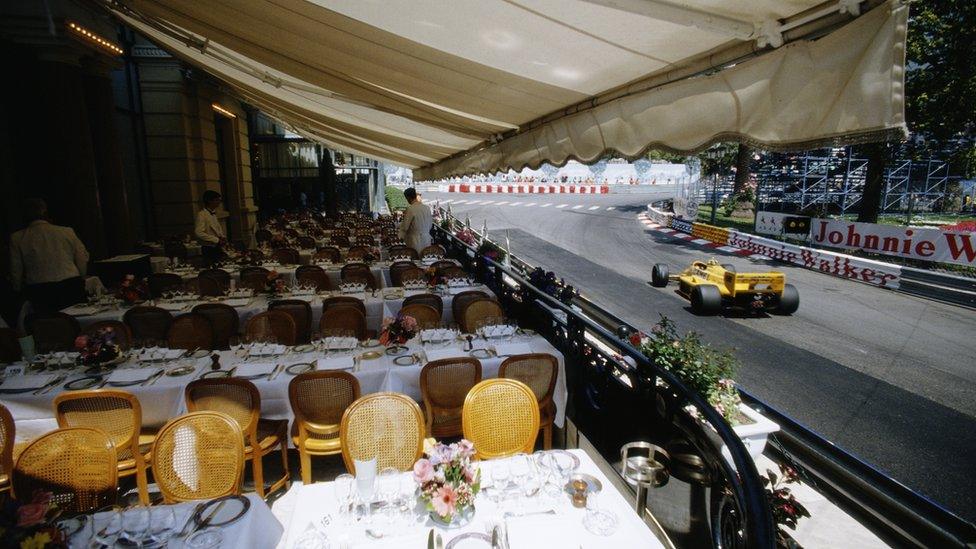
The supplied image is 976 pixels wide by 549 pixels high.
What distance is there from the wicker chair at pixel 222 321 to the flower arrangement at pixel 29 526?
3.92 m

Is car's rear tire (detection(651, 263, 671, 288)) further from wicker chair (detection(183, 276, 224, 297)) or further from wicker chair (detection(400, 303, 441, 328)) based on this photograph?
wicker chair (detection(183, 276, 224, 297))

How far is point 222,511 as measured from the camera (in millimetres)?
2248

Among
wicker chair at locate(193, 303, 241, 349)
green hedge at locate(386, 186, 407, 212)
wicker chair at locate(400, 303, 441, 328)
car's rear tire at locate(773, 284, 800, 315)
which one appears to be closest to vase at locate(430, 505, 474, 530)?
wicker chair at locate(400, 303, 441, 328)

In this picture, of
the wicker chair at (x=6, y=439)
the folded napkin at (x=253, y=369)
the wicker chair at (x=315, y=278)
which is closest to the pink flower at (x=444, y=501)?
the folded napkin at (x=253, y=369)

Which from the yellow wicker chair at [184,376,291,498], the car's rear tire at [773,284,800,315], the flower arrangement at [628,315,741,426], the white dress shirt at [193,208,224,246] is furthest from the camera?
the car's rear tire at [773,284,800,315]

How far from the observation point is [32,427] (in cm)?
361

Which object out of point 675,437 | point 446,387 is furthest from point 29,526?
point 675,437

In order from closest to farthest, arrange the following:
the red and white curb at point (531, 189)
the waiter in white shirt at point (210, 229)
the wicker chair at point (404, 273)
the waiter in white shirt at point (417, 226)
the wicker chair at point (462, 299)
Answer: the wicker chair at point (462, 299)
the wicker chair at point (404, 273)
the waiter in white shirt at point (210, 229)
the waiter in white shirt at point (417, 226)
the red and white curb at point (531, 189)

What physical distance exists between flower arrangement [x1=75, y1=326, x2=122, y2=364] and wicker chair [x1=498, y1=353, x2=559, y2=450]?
11.2 feet

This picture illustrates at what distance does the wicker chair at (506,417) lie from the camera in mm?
3348

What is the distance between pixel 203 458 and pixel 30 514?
3.45 ft

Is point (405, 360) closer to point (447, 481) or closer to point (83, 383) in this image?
point (447, 481)

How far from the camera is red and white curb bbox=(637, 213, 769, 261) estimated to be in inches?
710

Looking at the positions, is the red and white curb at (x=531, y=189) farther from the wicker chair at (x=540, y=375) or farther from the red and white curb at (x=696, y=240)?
the wicker chair at (x=540, y=375)
